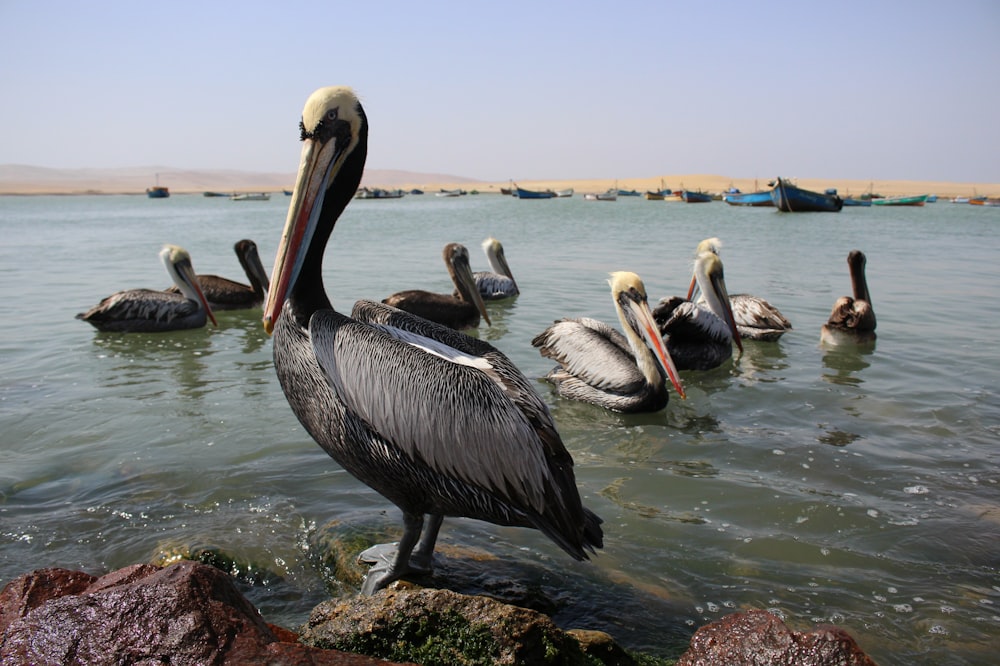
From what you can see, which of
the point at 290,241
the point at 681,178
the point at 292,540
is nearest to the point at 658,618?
the point at 292,540

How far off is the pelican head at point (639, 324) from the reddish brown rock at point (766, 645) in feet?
12.2

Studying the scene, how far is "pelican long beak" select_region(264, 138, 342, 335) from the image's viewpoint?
2.90m

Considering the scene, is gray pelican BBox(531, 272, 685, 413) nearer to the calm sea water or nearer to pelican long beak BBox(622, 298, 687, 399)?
pelican long beak BBox(622, 298, 687, 399)

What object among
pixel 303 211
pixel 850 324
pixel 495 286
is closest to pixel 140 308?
pixel 495 286

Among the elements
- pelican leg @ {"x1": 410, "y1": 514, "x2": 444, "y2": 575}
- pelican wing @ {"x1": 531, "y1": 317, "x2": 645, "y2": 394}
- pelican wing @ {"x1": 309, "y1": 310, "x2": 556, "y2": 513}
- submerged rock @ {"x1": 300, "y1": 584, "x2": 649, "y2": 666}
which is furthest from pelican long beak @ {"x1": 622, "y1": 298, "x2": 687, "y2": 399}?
submerged rock @ {"x1": 300, "y1": 584, "x2": 649, "y2": 666}

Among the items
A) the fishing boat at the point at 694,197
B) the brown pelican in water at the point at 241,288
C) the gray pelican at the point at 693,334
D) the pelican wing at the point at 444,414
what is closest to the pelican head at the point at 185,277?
the brown pelican in water at the point at 241,288

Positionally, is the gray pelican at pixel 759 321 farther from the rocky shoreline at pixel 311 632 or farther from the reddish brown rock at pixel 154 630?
the reddish brown rock at pixel 154 630

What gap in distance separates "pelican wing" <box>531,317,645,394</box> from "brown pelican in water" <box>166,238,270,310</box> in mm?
4874

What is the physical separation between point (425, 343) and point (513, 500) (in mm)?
694

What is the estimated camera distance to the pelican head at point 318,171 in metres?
2.94

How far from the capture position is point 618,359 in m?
5.82

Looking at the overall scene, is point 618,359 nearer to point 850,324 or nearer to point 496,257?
point 850,324

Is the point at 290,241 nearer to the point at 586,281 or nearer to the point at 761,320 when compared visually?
the point at 761,320

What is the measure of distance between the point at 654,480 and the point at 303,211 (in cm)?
254
